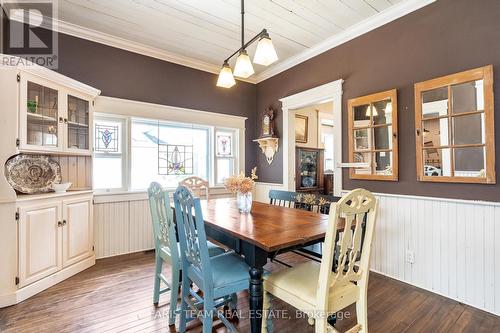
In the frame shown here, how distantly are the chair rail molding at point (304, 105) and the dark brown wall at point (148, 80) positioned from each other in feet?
2.80

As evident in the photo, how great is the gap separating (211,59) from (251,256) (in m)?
3.30

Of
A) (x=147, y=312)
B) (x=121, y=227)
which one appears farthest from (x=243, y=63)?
(x=121, y=227)

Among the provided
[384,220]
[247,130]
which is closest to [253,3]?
[247,130]

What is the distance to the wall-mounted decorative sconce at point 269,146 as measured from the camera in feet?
13.5

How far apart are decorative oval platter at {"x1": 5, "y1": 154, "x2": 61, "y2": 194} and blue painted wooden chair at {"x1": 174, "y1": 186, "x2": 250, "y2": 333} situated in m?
1.89

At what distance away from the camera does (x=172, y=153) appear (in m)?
3.76

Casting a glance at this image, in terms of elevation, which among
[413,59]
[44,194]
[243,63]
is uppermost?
[413,59]

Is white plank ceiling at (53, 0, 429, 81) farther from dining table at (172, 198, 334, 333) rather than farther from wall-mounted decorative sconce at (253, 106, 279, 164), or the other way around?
dining table at (172, 198, 334, 333)

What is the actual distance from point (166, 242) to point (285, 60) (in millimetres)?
3182

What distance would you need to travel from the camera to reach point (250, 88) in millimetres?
4531

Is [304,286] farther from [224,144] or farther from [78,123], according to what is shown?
[224,144]

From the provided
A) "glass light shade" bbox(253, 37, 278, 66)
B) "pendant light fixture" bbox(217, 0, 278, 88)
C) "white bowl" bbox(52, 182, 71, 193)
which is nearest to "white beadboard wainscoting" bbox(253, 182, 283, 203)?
"pendant light fixture" bbox(217, 0, 278, 88)

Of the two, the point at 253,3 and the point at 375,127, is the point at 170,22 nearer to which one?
the point at 253,3

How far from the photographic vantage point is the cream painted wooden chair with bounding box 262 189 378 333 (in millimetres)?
1251
